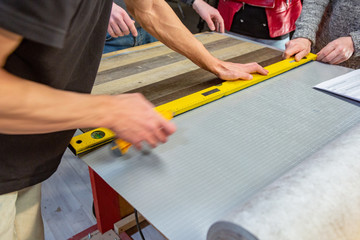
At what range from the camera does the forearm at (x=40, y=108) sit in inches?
17.4

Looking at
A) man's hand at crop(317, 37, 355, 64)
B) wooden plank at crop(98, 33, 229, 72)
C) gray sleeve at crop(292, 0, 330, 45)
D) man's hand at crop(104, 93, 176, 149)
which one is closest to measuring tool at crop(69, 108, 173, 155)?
man's hand at crop(104, 93, 176, 149)

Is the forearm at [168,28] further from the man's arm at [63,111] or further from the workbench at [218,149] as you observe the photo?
the man's arm at [63,111]

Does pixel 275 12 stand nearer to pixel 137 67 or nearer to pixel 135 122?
pixel 137 67

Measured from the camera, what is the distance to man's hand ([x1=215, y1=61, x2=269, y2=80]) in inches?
41.2

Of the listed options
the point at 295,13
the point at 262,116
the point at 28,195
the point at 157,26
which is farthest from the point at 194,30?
the point at 28,195

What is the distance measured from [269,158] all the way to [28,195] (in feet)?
2.19

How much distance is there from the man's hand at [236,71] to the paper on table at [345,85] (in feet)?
0.70

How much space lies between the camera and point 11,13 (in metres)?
0.36

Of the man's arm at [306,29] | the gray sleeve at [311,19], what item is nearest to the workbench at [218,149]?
the man's arm at [306,29]

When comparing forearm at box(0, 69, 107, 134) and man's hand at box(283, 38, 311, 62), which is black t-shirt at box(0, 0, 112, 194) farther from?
man's hand at box(283, 38, 311, 62)

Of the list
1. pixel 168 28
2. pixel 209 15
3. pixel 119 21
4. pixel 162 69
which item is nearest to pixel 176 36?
pixel 168 28

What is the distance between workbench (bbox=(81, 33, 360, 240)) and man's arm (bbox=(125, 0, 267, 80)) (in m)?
0.06

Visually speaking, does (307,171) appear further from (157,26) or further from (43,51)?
(157,26)

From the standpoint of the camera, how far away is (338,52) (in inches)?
47.4
